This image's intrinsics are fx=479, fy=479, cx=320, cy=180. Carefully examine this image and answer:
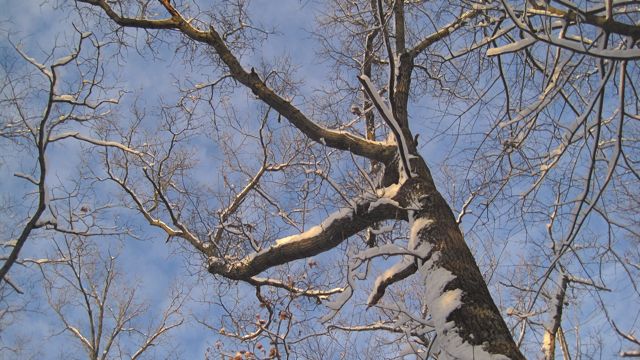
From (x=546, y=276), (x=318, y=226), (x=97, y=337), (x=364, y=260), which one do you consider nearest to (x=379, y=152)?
(x=318, y=226)

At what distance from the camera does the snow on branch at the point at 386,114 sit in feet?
10.2

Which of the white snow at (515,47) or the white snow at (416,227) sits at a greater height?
the white snow at (416,227)

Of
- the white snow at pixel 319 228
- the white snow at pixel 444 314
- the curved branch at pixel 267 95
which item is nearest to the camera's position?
the white snow at pixel 444 314

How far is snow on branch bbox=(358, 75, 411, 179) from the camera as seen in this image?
310 cm

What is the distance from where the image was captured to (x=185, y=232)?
19.5ft

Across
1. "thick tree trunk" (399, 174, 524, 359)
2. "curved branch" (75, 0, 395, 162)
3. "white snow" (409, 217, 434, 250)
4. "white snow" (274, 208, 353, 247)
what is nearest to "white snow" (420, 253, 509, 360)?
"thick tree trunk" (399, 174, 524, 359)

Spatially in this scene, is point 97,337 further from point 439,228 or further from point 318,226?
point 439,228

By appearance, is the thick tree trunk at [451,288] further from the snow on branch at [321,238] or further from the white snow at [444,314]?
the snow on branch at [321,238]

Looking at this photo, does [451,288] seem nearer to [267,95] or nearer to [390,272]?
[390,272]

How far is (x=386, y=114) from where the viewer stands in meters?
3.40

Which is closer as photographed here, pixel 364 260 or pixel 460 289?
pixel 460 289

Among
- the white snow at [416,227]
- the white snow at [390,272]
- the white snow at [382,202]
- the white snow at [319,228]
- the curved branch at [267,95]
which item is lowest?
the white snow at [390,272]

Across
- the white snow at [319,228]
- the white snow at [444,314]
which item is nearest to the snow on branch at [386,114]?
the white snow at [319,228]

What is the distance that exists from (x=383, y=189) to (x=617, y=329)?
81.9 inches
